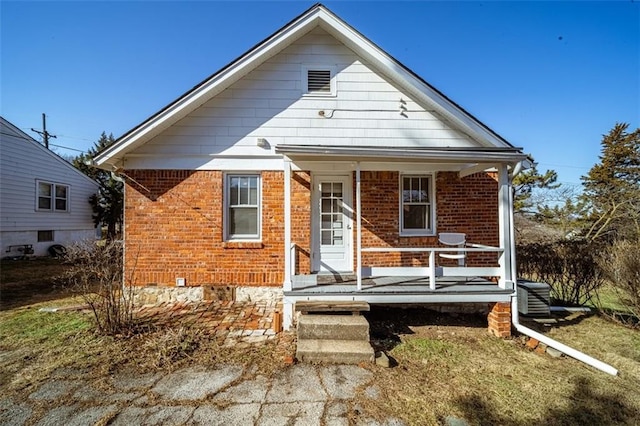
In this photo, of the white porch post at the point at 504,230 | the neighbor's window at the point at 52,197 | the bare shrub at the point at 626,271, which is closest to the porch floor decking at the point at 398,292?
the white porch post at the point at 504,230

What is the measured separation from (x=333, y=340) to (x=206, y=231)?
405 cm

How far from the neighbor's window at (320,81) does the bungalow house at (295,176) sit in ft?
0.12

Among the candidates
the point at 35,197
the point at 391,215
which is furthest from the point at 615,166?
the point at 35,197

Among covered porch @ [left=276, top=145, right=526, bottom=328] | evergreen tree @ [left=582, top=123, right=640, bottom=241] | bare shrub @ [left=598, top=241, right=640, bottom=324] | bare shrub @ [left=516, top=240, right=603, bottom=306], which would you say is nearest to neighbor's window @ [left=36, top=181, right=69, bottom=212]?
covered porch @ [left=276, top=145, right=526, bottom=328]

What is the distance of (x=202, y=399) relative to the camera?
337cm

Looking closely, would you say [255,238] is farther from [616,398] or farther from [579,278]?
[579,278]

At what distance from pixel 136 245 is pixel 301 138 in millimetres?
4702

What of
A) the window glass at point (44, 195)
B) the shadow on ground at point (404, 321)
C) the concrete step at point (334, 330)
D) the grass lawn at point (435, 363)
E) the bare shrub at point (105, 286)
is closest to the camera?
the grass lawn at point (435, 363)

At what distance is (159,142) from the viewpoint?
6.80 meters

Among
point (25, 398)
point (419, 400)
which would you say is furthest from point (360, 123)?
point (25, 398)

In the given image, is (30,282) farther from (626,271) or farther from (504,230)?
(626,271)

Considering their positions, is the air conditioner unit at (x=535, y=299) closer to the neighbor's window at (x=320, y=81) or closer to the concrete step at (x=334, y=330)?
the concrete step at (x=334, y=330)

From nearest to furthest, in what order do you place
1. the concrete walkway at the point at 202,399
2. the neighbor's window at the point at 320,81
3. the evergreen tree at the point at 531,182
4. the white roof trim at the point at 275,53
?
1. the concrete walkway at the point at 202,399
2. the white roof trim at the point at 275,53
3. the neighbor's window at the point at 320,81
4. the evergreen tree at the point at 531,182

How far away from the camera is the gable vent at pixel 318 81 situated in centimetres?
711
